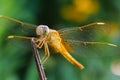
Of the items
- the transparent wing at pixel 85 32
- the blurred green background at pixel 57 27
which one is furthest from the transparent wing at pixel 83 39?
the blurred green background at pixel 57 27

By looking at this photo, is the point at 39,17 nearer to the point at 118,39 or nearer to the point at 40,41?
the point at 118,39

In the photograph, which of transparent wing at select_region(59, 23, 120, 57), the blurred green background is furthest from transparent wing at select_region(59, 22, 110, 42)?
the blurred green background

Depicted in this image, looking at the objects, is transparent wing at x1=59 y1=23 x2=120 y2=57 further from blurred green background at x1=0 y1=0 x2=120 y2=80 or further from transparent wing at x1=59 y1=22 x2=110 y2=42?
blurred green background at x1=0 y1=0 x2=120 y2=80

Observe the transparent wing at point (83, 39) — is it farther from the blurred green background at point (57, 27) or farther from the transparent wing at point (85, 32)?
the blurred green background at point (57, 27)

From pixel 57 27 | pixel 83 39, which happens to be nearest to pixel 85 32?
pixel 83 39

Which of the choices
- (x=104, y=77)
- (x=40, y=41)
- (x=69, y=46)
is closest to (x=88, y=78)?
(x=104, y=77)

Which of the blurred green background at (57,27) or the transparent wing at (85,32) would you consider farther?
the blurred green background at (57,27)

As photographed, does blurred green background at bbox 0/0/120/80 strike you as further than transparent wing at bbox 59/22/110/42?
Yes

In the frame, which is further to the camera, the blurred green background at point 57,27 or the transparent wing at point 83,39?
the blurred green background at point 57,27

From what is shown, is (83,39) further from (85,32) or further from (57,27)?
(57,27)
